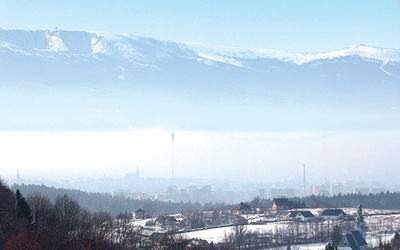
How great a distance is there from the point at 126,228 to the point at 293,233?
35.8 ft

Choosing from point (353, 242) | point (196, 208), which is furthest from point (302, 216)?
point (196, 208)

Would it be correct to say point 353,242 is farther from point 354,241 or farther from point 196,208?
point 196,208

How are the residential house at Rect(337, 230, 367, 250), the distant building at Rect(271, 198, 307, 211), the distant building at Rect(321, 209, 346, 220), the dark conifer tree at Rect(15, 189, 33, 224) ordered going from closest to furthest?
the dark conifer tree at Rect(15, 189, 33, 224) < the residential house at Rect(337, 230, 367, 250) < the distant building at Rect(321, 209, 346, 220) < the distant building at Rect(271, 198, 307, 211)

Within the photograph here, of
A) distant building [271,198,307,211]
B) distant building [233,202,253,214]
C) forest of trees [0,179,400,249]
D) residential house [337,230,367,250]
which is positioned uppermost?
distant building [271,198,307,211]

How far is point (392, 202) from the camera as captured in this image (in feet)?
243

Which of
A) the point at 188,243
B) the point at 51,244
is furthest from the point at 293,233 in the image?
the point at 51,244

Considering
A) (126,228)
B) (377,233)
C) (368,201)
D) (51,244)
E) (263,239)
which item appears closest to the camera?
(51,244)

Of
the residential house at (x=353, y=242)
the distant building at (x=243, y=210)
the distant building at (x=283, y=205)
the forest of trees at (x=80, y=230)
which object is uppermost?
the distant building at (x=283, y=205)

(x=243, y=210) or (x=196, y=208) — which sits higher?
(x=196, y=208)

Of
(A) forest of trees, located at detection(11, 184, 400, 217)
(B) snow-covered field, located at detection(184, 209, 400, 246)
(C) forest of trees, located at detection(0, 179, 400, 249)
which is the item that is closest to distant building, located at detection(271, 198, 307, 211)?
(A) forest of trees, located at detection(11, 184, 400, 217)

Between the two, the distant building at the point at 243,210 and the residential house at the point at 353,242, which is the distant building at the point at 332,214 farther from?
the residential house at the point at 353,242

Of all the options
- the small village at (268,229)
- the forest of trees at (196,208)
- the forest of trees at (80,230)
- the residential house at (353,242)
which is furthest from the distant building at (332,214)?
the forest of trees at (196,208)

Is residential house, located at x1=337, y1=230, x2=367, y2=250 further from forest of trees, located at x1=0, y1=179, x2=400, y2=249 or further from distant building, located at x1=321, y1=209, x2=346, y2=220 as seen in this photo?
distant building, located at x1=321, y1=209, x2=346, y2=220

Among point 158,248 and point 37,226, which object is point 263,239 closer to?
point 158,248
